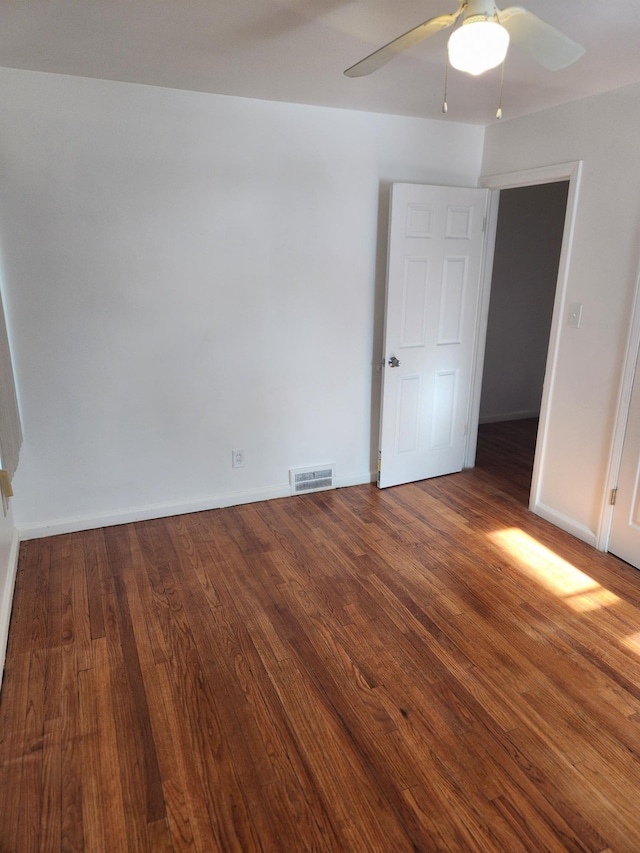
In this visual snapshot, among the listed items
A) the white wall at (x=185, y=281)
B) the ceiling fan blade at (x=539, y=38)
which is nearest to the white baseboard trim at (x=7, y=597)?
the white wall at (x=185, y=281)

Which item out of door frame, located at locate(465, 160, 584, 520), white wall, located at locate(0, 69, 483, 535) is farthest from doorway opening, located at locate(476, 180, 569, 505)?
white wall, located at locate(0, 69, 483, 535)

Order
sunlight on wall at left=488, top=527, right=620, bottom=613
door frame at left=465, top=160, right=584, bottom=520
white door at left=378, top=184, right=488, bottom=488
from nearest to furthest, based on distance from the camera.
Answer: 1. sunlight on wall at left=488, top=527, right=620, bottom=613
2. door frame at left=465, top=160, right=584, bottom=520
3. white door at left=378, top=184, right=488, bottom=488

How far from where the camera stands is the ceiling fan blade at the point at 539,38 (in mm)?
1567

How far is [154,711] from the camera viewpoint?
6.41 feet

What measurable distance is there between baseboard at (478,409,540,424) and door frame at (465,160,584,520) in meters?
1.38

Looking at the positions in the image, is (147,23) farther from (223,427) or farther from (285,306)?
(223,427)

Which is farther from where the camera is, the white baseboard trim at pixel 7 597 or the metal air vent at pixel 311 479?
the metal air vent at pixel 311 479

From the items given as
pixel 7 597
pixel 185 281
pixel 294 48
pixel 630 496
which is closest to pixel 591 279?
pixel 630 496

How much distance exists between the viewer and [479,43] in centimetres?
146

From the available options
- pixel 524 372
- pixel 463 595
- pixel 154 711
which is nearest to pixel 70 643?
pixel 154 711

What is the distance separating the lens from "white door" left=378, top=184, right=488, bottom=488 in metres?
3.51

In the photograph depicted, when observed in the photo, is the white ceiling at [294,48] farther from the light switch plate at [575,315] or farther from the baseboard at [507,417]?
the baseboard at [507,417]

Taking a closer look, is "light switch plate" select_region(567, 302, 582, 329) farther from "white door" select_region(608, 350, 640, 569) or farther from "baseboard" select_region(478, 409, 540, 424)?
"baseboard" select_region(478, 409, 540, 424)

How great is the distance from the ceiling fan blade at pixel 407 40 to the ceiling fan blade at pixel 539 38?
155mm
